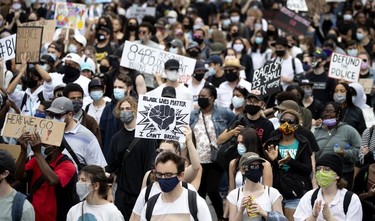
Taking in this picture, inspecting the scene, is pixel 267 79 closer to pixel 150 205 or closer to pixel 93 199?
pixel 93 199

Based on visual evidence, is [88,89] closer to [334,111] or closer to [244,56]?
[334,111]

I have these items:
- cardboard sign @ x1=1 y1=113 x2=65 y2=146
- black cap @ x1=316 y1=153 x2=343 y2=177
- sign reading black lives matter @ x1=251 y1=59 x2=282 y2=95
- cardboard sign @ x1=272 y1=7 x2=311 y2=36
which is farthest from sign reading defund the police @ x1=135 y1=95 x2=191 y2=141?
cardboard sign @ x1=272 y1=7 x2=311 y2=36

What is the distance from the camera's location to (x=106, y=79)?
16.5 meters

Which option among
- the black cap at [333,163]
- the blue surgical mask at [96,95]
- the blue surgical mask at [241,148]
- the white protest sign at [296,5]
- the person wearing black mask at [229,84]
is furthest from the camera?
the white protest sign at [296,5]

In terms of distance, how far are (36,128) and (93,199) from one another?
63.5 inches

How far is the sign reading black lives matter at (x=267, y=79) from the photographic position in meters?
15.3

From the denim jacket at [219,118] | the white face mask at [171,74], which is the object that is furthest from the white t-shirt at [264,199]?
the white face mask at [171,74]

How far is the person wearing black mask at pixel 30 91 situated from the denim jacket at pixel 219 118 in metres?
2.17

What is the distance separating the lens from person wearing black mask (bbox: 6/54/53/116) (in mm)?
14844

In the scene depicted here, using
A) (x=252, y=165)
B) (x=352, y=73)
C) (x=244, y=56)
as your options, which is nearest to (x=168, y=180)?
(x=252, y=165)

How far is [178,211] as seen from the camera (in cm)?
920

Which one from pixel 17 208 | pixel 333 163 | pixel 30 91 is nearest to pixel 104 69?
pixel 30 91

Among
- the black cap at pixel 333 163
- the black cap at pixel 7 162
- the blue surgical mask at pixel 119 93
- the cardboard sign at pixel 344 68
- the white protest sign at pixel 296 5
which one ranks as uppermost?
the white protest sign at pixel 296 5

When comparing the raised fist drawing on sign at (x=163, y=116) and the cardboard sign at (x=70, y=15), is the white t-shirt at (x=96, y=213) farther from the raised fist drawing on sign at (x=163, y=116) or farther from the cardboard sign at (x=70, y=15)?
the cardboard sign at (x=70, y=15)
